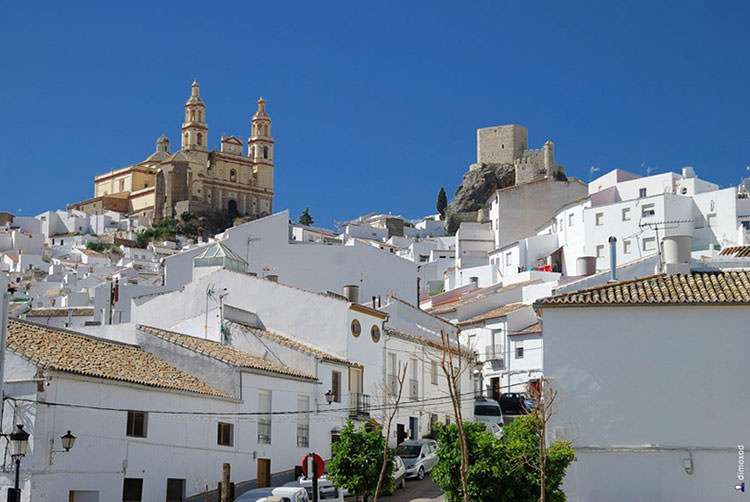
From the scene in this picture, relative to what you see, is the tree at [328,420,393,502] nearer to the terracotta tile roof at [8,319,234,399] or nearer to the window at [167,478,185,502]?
the window at [167,478,185,502]

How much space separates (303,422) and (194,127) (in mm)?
128438

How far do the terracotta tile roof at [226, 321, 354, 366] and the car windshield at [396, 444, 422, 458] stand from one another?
10.6 ft

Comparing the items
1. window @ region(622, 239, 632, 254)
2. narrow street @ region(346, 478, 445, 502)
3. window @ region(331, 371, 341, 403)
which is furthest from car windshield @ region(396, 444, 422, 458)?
window @ region(622, 239, 632, 254)

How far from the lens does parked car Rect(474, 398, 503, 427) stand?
38.3m

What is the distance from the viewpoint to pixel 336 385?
33.4 metres

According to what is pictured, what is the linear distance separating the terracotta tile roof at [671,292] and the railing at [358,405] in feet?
34.1

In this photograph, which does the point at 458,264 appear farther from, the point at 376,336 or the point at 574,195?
the point at 376,336

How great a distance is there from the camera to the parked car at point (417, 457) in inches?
1224

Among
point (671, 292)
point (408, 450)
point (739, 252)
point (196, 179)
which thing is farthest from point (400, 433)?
point (196, 179)

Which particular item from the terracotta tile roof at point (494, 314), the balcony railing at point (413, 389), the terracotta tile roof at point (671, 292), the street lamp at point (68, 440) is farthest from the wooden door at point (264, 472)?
the terracotta tile roof at point (494, 314)

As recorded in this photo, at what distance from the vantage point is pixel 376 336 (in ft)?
119

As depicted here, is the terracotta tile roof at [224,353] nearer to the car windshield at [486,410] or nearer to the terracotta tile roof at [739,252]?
the car windshield at [486,410]

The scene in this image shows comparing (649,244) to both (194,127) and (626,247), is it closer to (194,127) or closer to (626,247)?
(626,247)

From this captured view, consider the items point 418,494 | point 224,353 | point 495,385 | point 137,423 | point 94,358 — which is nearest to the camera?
point 137,423
